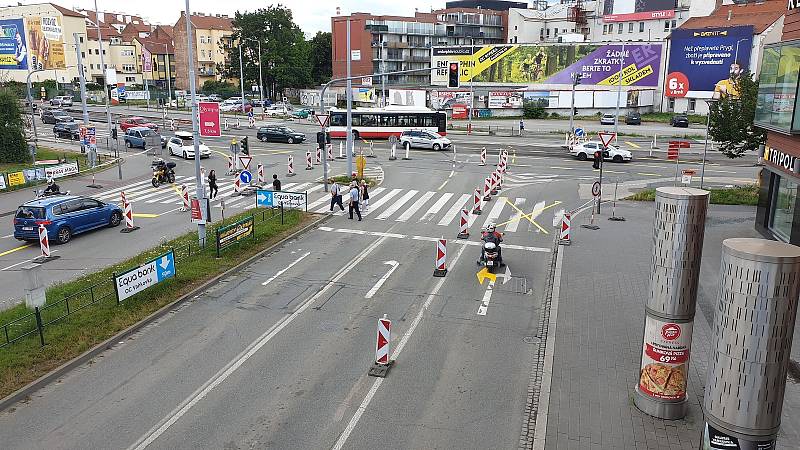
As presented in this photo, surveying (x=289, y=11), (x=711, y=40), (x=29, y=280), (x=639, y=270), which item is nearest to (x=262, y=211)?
(x=29, y=280)

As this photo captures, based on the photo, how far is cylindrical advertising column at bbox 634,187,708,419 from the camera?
9555 mm

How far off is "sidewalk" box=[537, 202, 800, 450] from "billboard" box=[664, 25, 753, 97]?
167 ft

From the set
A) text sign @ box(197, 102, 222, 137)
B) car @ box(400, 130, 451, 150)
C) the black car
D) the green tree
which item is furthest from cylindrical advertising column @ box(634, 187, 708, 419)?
the black car

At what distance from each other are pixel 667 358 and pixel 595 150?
33354 mm

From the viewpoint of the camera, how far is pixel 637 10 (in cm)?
9069

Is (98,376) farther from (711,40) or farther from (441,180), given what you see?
(711,40)

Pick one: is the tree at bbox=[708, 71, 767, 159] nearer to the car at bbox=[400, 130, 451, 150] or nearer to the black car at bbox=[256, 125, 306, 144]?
the car at bbox=[400, 130, 451, 150]

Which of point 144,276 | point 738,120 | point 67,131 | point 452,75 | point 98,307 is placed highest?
point 452,75

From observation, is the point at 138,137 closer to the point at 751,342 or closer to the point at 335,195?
the point at 335,195

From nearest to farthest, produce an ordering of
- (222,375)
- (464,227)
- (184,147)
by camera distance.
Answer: (222,375)
(464,227)
(184,147)

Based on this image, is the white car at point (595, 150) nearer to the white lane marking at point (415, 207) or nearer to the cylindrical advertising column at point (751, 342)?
the white lane marking at point (415, 207)

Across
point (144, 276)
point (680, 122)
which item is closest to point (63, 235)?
point (144, 276)

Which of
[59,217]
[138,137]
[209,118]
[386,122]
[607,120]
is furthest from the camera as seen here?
[607,120]

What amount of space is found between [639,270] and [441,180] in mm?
16783
